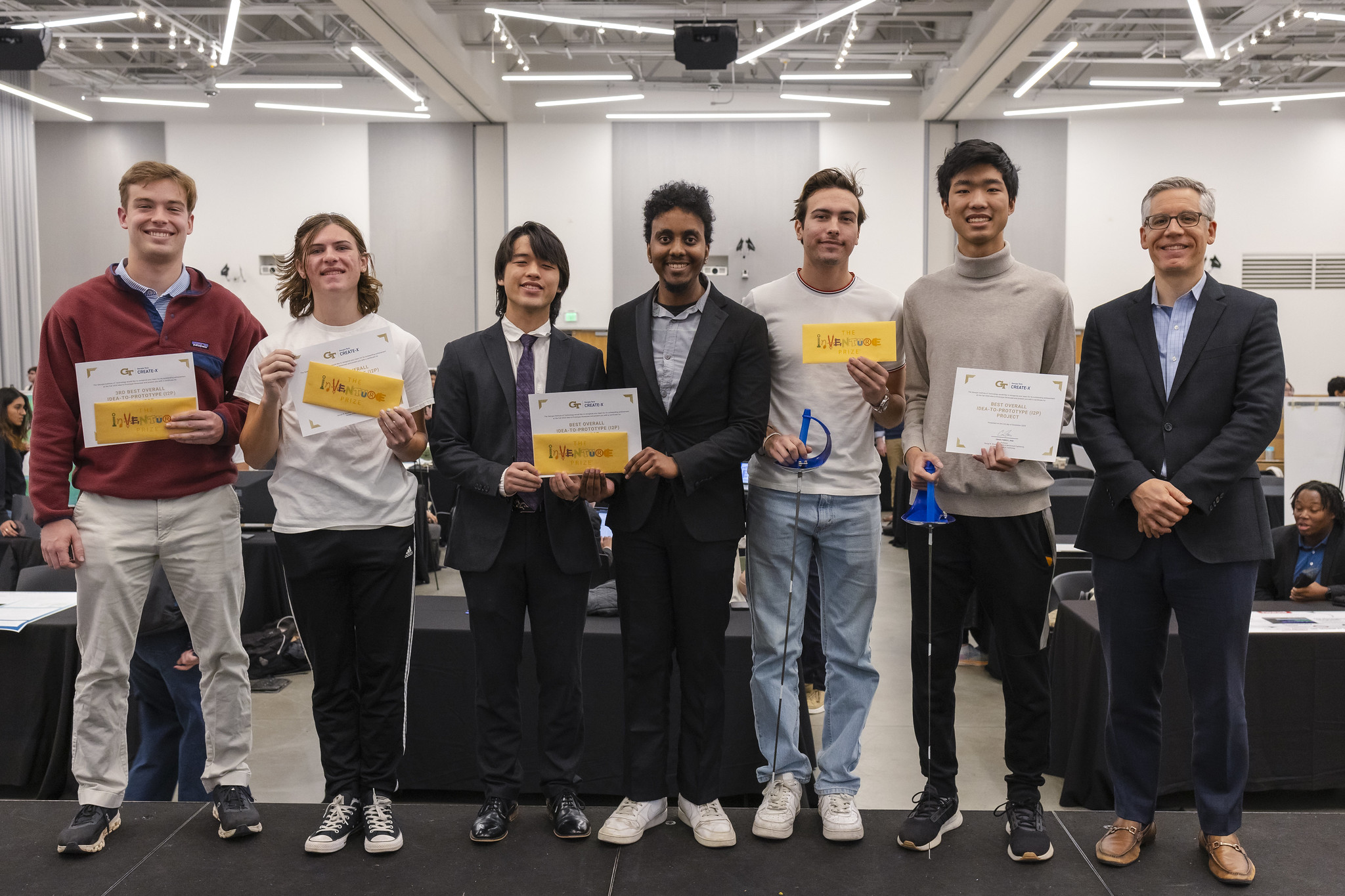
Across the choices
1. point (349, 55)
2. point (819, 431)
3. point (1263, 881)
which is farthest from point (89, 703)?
point (349, 55)

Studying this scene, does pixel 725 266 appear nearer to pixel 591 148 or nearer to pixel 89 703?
pixel 591 148

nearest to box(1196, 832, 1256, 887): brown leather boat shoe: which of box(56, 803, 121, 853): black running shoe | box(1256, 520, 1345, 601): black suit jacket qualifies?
box(1256, 520, 1345, 601): black suit jacket

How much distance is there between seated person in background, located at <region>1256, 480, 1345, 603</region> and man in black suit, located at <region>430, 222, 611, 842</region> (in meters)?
3.76

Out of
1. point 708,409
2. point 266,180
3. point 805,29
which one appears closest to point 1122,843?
point 708,409

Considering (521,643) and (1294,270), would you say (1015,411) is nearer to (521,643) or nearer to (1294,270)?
(521,643)

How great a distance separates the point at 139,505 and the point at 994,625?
2288 mm

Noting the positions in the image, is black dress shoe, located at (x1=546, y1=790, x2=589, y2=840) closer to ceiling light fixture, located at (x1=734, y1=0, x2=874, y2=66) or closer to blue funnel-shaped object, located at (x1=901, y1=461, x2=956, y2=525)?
blue funnel-shaped object, located at (x1=901, y1=461, x2=956, y2=525)

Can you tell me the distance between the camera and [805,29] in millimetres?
8359

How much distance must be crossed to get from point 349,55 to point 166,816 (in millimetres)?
10444

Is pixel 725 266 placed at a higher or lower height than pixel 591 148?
lower

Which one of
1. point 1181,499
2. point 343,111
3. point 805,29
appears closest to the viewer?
point 1181,499

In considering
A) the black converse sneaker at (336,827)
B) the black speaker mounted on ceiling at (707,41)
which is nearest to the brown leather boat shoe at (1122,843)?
the black converse sneaker at (336,827)

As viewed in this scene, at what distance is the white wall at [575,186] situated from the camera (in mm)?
12344

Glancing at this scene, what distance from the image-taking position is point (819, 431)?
2.48 m
